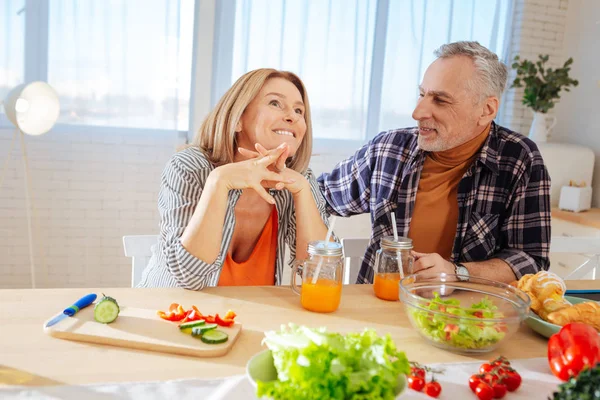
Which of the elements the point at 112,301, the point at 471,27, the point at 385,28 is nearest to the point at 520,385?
the point at 112,301

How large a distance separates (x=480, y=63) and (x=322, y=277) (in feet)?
3.82

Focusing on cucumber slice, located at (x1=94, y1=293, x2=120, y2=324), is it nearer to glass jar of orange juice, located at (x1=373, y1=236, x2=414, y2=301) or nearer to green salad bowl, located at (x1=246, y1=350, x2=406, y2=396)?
green salad bowl, located at (x1=246, y1=350, x2=406, y2=396)

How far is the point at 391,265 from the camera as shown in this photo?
5.41ft

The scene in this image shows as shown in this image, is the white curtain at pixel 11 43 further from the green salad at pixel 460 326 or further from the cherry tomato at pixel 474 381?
the cherry tomato at pixel 474 381

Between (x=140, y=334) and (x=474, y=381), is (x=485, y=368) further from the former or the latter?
(x=140, y=334)

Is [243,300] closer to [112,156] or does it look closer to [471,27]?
[112,156]

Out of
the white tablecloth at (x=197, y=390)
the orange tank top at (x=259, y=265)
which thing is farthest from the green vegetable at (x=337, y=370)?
the orange tank top at (x=259, y=265)

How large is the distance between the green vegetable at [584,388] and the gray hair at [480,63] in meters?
1.58

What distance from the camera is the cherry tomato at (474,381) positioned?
1.09 m

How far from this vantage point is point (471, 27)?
4.67 meters

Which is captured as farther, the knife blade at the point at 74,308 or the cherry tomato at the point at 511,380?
the knife blade at the point at 74,308

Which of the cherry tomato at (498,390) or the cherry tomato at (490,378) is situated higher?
the cherry tomato at (490,378)

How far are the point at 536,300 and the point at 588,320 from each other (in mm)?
132

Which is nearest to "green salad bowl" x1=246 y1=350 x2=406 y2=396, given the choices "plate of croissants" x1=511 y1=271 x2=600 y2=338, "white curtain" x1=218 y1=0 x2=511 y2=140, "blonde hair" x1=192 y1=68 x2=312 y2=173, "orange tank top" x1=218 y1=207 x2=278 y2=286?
"plate of croissants" x1=511 y1=271 x2=600 y2=338
